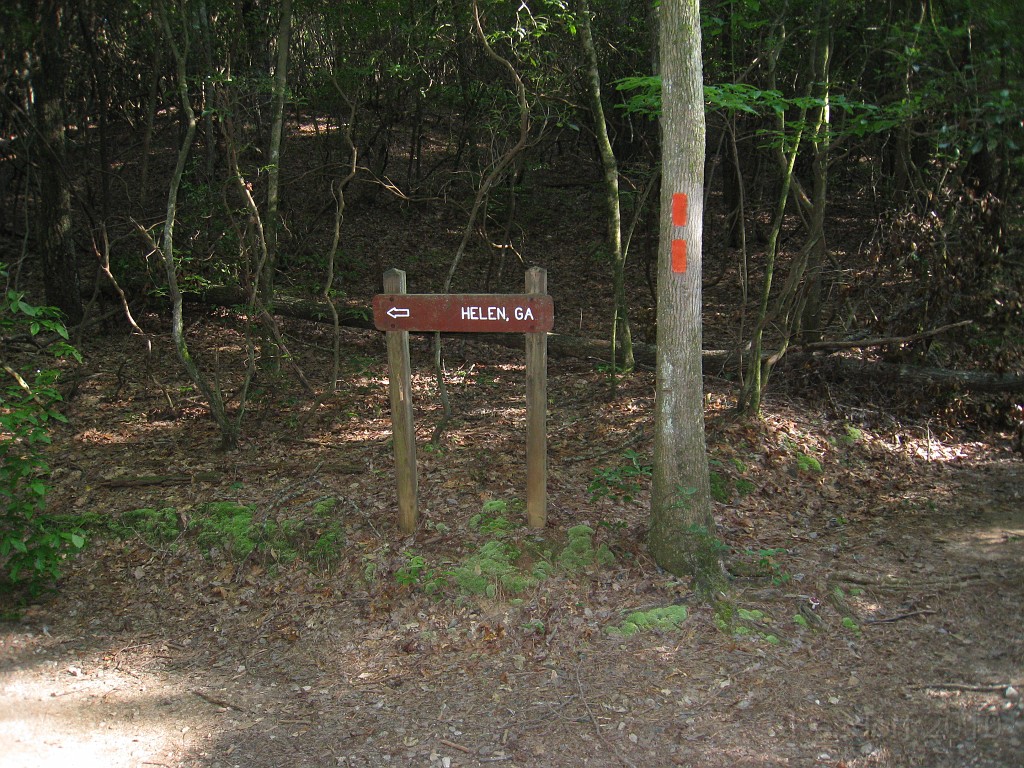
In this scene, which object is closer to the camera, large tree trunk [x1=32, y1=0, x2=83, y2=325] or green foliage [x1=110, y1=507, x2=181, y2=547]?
green foliage [x1=110, y1=507, x2=181, y2=547]

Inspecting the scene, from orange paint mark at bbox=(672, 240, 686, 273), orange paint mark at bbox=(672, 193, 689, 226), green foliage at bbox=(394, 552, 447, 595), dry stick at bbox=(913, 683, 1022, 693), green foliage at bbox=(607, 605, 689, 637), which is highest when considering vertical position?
orange paint mark at bbox=(672, 193, 689, 226)

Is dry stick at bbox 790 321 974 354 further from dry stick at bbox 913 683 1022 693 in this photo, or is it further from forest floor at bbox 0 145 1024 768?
dry stick at bbox 913 683 1022 693

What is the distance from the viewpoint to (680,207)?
5020 millimetres

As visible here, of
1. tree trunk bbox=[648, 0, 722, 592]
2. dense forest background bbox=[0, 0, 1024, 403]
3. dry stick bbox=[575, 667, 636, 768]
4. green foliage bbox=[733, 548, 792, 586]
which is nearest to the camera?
dry stick bbox=[575, 667, 636, 768]

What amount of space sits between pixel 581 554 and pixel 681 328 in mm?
1859

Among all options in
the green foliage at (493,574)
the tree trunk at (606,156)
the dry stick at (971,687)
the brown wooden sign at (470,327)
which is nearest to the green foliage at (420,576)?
the green foliage at (493,574)

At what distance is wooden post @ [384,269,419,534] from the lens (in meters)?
5.66

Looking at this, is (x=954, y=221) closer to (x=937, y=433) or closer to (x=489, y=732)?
(x=937, y=433)

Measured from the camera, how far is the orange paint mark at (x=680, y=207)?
501cm

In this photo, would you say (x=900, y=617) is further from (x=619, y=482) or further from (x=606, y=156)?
(x=606, y=156)

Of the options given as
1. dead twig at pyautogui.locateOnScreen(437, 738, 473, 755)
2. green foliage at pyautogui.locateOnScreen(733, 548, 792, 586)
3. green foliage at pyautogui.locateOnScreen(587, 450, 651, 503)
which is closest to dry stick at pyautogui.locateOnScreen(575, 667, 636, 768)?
dead twig at pyautogui.locateOnScreen(437, 738, 473, 755)

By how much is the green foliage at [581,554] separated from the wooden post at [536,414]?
0.29m

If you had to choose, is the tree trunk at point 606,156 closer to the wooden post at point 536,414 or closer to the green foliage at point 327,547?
the wooden post at point 536,414

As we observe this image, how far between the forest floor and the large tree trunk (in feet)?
7.66
